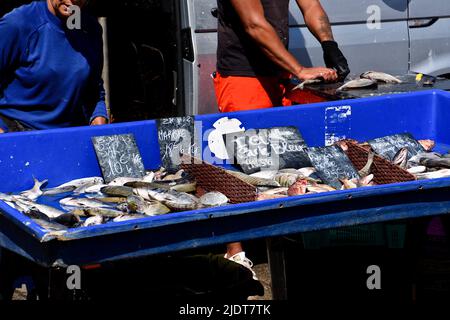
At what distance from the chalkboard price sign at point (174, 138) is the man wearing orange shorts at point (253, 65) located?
3.09 feet

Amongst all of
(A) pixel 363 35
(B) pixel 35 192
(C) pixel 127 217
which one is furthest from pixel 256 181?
(A) pixel 363 35

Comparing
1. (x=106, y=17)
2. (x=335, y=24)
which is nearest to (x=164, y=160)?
(x=335, y=24)

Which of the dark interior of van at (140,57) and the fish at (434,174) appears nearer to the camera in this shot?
the fish at (434,174)

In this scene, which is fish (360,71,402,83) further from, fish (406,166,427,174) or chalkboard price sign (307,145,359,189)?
fish (406,166,427,174)

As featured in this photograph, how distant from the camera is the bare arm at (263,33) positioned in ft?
19.5

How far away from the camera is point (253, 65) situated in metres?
6.19

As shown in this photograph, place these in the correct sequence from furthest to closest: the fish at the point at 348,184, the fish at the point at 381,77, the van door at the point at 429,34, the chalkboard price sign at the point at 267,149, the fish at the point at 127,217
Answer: the van door at the point at 429,34, the fish at the point at 381,77, the chalkboard price sign at the point at 267,149, the fish at the point at 348,184, the fish at the point at 127,217

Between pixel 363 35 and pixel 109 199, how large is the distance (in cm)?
297

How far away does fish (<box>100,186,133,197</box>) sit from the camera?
462cm

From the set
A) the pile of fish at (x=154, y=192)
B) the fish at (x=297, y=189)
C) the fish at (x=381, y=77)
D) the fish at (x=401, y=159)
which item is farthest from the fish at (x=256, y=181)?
the fish at (x=381, y=77)

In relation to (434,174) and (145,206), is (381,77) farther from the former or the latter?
(145,206)

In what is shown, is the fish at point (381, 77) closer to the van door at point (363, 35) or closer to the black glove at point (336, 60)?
the black glove at point (336, 60)

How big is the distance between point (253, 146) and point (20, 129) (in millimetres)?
1328

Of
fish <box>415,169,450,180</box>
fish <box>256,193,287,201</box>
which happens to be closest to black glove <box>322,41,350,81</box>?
fish <box>415,169,450,180</box>
